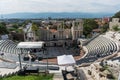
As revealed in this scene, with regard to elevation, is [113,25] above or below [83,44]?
above

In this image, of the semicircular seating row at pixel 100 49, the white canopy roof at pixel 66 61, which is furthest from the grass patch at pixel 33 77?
the semicircular seating row at pixel 100 49

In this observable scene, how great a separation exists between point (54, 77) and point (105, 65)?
824 cm

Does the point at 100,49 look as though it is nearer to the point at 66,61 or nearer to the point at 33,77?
the point at 66,61

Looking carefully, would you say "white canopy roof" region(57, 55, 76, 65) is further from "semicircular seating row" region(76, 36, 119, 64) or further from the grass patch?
"semicircular seating row" region(76, 36, 119, 64)

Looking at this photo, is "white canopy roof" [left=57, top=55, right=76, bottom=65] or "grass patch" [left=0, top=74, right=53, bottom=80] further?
"white canopy roof" [left=57, top=55, right=76, bottom=65]

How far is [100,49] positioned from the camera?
1854 inches

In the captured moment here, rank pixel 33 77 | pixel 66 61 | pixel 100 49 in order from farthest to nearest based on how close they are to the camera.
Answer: pixel 100 49 < pixel 66 61 < pixel 33 77

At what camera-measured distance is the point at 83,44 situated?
57.6 meters

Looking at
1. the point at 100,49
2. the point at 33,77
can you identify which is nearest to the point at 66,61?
the point at 33,77

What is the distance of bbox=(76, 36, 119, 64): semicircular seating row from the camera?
39.5 metres

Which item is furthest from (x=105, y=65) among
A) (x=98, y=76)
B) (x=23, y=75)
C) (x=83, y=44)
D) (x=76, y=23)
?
(x=76, y=23)

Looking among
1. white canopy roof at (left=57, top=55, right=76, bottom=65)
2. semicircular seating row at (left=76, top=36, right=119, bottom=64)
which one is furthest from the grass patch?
semicircular seating row at (left=76, top=36, right=119, bottom=64)

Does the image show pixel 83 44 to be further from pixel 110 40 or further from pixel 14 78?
pixel 14 78

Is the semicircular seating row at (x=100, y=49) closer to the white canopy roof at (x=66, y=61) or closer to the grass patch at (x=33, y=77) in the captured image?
the white canopy roof at (x=66, y=61)
